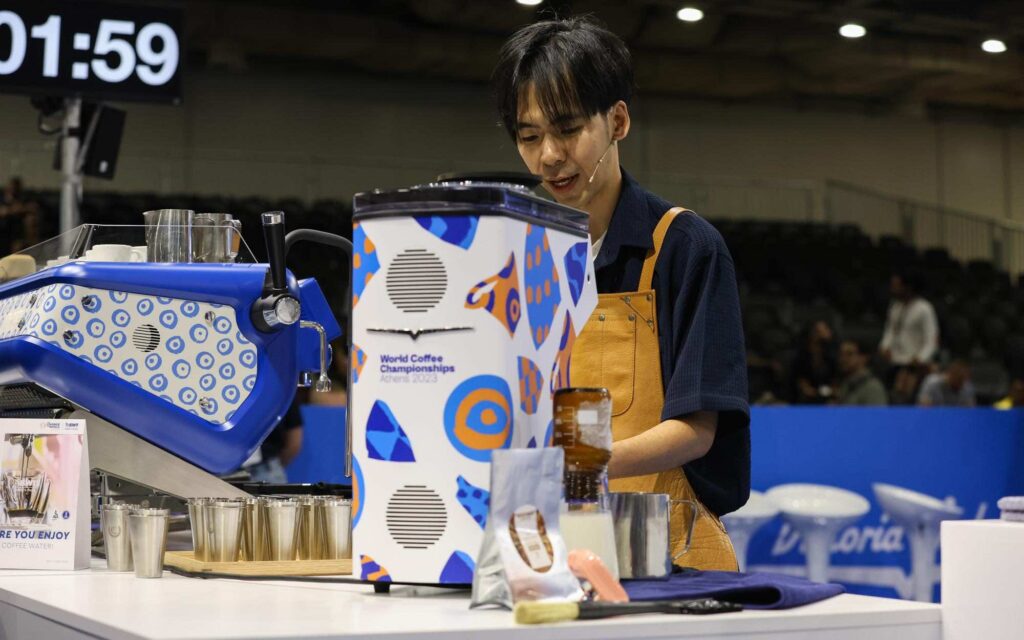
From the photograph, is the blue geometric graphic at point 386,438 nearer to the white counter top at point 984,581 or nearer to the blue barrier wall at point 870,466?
the white counter top at point 984,581

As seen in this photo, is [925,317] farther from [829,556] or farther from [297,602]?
[297,602]

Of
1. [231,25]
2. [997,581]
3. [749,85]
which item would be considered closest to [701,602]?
[997,581]

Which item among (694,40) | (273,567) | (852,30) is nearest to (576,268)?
(273,567)

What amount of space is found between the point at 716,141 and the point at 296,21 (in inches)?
176

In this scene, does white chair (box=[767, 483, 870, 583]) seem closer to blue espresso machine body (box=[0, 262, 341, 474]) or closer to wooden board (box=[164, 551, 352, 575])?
blue espresso machine body (box=[0, 262, 341, 474])

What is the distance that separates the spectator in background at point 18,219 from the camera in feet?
18.1

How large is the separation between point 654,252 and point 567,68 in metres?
0.24

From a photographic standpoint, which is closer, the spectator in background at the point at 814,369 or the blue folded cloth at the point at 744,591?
the blue folded cloth at the point at 744,591

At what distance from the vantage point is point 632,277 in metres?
1.56

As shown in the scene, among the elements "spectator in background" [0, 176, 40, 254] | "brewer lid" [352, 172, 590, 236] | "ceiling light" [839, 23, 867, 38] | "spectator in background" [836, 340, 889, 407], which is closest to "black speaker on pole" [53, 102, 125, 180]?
"spectator in background" [0, 176, 40, 254]

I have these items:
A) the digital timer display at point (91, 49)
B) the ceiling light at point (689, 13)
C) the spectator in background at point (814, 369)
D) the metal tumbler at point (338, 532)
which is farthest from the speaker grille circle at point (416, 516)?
the ceiling light at point (689, 13)

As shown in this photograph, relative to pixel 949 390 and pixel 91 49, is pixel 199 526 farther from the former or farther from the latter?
pixel 949 390

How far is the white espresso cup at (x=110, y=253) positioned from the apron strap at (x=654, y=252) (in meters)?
0.60

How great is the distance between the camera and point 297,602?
3.49ft
